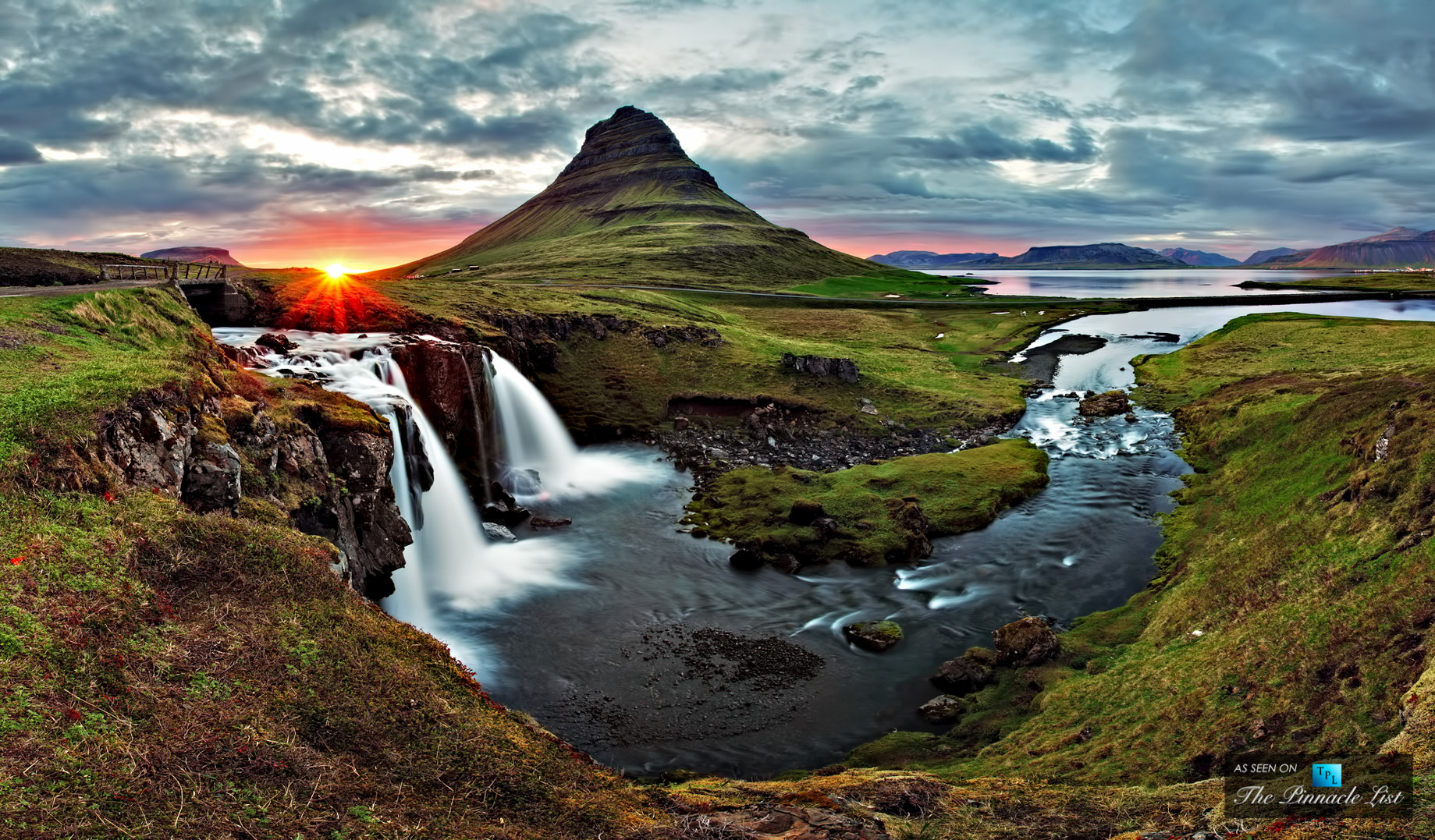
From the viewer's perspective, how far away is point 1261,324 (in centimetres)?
10012

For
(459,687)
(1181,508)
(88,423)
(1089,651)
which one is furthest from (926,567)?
(88,423)

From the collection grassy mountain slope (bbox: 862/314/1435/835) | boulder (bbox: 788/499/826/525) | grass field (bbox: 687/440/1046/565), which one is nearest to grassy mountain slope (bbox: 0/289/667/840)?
grassy mountain slope (bbox: 862/314/1435/835)

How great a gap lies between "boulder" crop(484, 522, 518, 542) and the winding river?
3.05 feet

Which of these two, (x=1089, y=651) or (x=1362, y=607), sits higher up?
(x=1362, y=607)

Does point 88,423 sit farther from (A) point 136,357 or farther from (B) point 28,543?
(A) point 136,357

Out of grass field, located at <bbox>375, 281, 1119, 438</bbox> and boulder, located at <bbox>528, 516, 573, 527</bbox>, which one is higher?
grass field, located at <bbox>375, 281, 1119, 438</bbox>

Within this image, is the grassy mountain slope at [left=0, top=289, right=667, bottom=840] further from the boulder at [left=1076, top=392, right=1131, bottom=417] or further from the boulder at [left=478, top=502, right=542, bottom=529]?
the boulder at [left=1076, top=392, right=1131, bottom=417]

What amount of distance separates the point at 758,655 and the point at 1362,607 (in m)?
18.3

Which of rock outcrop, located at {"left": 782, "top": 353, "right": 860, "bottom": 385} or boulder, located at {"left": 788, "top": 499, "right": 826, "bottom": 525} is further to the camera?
rock outcrop, located at {"left": 782, "top": 353, "right": 860, "bottom": 385}

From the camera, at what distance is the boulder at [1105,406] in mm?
66562

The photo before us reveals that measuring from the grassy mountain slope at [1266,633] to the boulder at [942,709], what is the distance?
21.5 inches

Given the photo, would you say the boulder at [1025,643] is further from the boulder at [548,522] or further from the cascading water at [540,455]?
the cascading water at [540,455]

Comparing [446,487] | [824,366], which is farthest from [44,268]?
[824,366]

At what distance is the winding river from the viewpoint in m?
24.2
